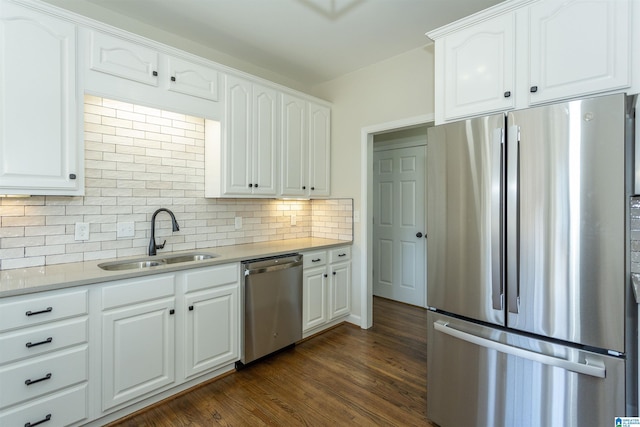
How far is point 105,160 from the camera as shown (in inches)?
90.7

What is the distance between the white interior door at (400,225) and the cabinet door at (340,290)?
3.87 ft

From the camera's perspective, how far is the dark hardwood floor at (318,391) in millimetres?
1969

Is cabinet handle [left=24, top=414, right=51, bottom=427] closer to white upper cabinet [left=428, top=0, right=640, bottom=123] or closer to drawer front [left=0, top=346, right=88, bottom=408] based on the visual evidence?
drawer front [left=0, top=346, right=88, bottom=408]

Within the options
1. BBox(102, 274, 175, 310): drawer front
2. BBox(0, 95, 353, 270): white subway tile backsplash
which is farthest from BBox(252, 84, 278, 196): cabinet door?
BBox(102, 274, 175, 310): drawer front

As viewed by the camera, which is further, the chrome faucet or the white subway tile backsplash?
the chrome faucet

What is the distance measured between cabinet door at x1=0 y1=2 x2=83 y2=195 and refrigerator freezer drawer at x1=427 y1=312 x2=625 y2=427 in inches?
94.2

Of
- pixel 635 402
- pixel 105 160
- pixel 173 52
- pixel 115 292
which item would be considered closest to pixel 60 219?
pixel 105 160

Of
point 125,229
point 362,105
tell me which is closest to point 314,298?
point 125,229

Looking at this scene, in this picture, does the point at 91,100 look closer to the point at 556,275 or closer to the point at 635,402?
the point at 556,275

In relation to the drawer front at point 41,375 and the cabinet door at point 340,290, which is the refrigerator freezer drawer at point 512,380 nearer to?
the cabinet door at point 340,290

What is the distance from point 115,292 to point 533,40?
8.74ft

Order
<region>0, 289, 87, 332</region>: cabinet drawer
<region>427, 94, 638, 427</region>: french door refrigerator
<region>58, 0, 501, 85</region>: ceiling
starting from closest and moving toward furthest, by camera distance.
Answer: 1. <region>427, 94, 638, 427</region>: french door refrigerator
2. <region>0, 289, 87, 332</region>: cabinet drawer
3. <region>58, 0, 501, 85</region>: ceiling

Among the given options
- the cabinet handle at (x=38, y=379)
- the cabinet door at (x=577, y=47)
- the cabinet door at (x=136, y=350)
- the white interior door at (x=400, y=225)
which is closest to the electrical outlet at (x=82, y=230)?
the cabinet door at (x=136, y=350)

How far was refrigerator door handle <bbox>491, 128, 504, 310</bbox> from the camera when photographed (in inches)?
64.4
